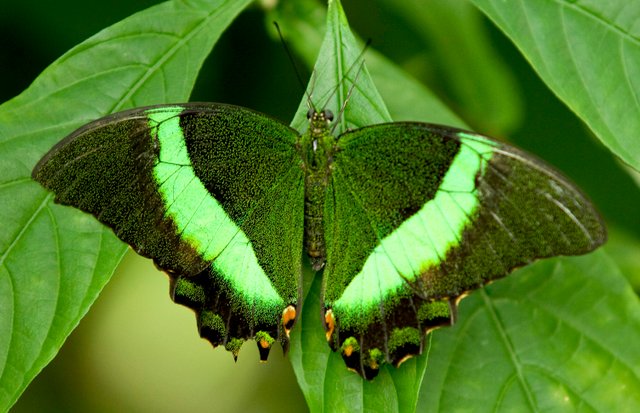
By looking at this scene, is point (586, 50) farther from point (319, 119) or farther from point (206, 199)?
point (206, 199)

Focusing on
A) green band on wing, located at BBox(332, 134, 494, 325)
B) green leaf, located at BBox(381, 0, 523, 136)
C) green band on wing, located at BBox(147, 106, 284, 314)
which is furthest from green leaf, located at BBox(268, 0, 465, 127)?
green band on wing, located at BBox(147, 106, 284, 314)

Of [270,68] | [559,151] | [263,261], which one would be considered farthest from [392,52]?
[263,261]

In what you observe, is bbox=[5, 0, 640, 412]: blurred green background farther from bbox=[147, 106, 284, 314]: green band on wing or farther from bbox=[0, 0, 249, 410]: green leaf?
bbox=[147, 106, 284, 314]: green band on wing

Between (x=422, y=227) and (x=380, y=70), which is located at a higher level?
(x=380, y=70)

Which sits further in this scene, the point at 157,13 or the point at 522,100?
the point at 522,100

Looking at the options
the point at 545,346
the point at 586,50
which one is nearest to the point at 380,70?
the point at 586,50

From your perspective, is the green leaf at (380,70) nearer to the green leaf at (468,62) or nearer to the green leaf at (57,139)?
the green leaf at (468,62)

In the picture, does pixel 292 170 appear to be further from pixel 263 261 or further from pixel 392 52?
pixel 392 52

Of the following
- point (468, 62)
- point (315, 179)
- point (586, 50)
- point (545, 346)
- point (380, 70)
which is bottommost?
point (545, 346)
